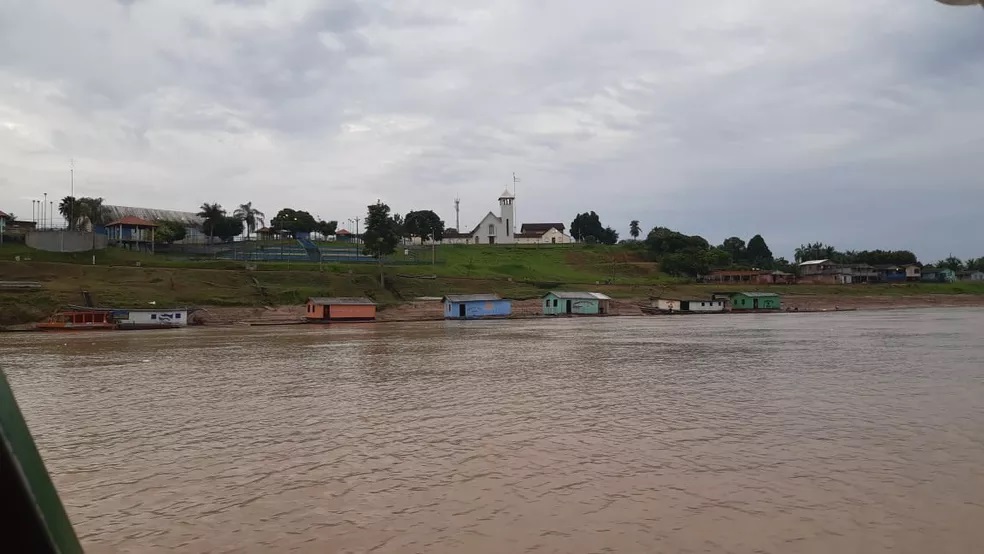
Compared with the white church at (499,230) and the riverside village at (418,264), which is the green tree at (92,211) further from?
the white church at (499,230)

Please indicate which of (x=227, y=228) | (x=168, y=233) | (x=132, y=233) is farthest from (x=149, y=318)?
(x=227, y=228)

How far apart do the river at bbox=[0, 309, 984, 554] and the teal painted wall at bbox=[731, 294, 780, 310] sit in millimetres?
58300

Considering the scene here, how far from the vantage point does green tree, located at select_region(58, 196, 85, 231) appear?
86250 mm

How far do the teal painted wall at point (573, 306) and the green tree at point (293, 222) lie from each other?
55270mm

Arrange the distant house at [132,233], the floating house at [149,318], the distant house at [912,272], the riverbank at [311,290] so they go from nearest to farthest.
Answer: the floating house at [149,318] < the riverbank at [311,290] < the distant house at [132,233] < the distant house at [912,272]

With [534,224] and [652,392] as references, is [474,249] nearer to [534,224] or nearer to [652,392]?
[534,224]

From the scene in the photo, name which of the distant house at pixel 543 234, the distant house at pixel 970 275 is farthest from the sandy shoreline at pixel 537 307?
the distant house at pixel 543 234

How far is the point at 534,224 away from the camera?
164125mm

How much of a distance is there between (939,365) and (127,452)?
86.2 ft

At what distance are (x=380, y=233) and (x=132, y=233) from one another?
3786cm

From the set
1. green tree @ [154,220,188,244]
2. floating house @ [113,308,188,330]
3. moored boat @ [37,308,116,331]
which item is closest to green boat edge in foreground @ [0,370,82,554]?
moored boat @ [37,308,116,331]

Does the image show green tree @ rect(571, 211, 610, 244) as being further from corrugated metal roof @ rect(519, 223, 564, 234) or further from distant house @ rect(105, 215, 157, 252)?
distant house @ rect(105, 215, 157, 252)

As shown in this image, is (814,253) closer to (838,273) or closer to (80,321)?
(838,273)

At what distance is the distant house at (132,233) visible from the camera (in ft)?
285
